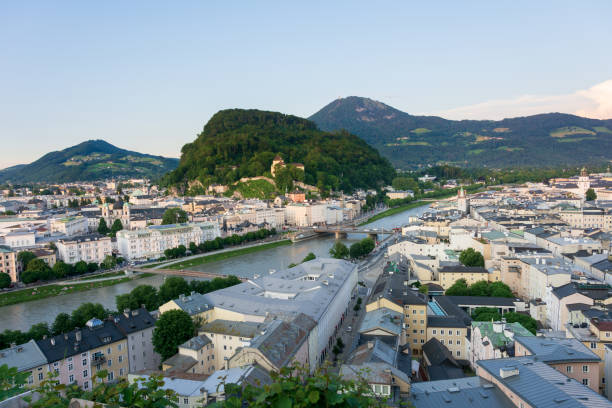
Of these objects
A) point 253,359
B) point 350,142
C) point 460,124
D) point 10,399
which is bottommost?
point 253,359

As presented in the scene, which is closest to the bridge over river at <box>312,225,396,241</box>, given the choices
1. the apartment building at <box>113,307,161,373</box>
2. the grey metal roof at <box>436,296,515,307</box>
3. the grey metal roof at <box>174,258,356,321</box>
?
the grey metal roof at <box>174,258,356,321</box>

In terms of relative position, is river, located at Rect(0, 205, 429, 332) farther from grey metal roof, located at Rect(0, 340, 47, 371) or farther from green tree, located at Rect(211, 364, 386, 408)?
green tree, located at Rect(211, 364, 386, 408)

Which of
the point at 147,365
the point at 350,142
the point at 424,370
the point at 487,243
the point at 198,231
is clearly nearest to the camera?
the point at 424,370

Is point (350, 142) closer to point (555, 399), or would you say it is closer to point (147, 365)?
point (147, 365)

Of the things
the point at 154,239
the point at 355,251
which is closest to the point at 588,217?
the point at 355,251

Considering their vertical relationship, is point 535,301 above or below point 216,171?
below

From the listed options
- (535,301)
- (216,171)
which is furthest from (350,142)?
(535,301)
